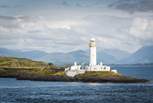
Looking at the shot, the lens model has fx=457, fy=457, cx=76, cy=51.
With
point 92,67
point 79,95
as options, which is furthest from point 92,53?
point 79,95

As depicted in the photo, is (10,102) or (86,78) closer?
(10,102)

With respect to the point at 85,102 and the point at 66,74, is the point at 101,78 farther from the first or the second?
the point at 85,102

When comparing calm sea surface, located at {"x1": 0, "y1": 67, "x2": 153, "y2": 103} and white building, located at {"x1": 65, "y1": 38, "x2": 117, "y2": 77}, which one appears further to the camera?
white building, located at {"x1": 65, "y1": 38, "x2": 117, "y2": 77}

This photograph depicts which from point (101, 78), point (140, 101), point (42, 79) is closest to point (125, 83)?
point (101, 78)

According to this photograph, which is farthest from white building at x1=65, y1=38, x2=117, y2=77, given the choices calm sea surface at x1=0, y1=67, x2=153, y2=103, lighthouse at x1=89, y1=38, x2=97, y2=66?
calm sea surface at x1=0, y1=67, x2=153, y2=103

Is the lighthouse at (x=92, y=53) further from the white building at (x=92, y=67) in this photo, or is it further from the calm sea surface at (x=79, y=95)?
the calm sea surface at (x=79, y=95)

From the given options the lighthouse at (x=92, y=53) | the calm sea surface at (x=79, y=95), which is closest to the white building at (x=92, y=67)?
the lighthouse at (x=92, y=53)

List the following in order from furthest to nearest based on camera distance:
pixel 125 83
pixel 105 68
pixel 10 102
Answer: pixel 105 68 → pixel 125 83 → pixel 10 102

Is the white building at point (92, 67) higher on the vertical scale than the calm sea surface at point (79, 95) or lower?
higher

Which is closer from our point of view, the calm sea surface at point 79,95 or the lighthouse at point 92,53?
the calm sea surface at point 79,95

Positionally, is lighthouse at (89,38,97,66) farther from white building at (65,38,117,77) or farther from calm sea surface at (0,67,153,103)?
calm sea surface at (0,67,153,103)

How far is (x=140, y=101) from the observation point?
9381 cm

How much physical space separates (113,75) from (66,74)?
849 inches

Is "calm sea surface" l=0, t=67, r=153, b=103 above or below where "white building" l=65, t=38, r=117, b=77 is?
below
